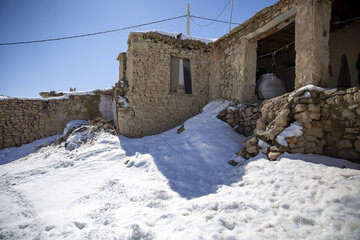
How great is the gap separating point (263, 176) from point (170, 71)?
18.6 ft

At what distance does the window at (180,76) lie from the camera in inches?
305

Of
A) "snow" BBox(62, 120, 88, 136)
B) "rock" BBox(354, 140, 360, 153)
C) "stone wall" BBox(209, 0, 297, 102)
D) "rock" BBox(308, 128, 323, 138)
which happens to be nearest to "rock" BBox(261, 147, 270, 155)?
"rock" BBox(308, 128, 323, 138)

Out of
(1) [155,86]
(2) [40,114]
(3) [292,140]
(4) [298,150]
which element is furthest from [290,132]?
(2) [40,114]

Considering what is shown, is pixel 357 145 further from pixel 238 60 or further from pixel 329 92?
pixel 238 60

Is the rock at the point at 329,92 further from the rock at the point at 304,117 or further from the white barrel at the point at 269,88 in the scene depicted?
the white barrel at the point at 269,88

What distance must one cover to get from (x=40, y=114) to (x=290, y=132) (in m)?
10.3

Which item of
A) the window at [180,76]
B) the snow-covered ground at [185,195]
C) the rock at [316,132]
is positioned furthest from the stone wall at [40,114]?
the rock at [316,132]

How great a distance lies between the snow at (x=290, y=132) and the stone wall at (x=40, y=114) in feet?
27.1

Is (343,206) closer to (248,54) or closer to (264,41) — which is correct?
(248,54)

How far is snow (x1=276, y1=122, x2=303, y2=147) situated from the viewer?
3699mm

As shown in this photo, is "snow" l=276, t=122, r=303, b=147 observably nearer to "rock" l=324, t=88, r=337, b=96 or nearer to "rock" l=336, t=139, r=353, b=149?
"rock" l=336, t=139, r=353, b=149

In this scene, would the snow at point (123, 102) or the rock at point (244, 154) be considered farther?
the snow at point (123, 102)

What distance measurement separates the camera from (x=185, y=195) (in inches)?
131

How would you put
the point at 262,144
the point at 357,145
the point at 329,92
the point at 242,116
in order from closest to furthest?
the point at 357,145 → the point at 329,92 → the point at 262,144 → the point at 242,116
